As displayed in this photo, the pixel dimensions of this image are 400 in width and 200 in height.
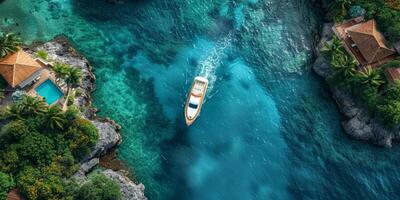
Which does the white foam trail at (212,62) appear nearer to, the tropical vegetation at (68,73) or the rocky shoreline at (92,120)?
the rocky shoreline at (92,120)

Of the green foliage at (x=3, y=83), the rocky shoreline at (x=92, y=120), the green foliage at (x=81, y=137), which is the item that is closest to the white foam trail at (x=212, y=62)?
the rocky shoreline at (x=92, y=120)

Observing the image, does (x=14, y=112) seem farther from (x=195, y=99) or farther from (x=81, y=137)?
(x=195, y=99)

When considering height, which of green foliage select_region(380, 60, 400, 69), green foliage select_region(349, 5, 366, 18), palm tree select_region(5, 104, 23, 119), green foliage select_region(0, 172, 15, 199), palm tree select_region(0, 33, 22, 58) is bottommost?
green foliage select_region(0, 172, 15, 199)

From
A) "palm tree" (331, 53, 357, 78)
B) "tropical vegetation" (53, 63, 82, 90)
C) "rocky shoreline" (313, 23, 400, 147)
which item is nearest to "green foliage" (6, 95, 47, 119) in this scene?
"tropical vegetation" (53, 63, 82, 90)

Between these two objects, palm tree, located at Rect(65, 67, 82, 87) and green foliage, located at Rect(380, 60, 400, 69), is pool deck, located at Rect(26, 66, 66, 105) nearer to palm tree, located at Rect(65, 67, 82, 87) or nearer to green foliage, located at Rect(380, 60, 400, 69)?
palm tree, located at Rect(65, 67, 82, 87)

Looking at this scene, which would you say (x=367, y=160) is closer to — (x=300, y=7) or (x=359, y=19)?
(x=359, y=19)

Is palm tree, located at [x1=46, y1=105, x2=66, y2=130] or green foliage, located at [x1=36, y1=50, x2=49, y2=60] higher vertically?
green foliage, located at [x1=36, y1=50, x2=49, y2=60]
